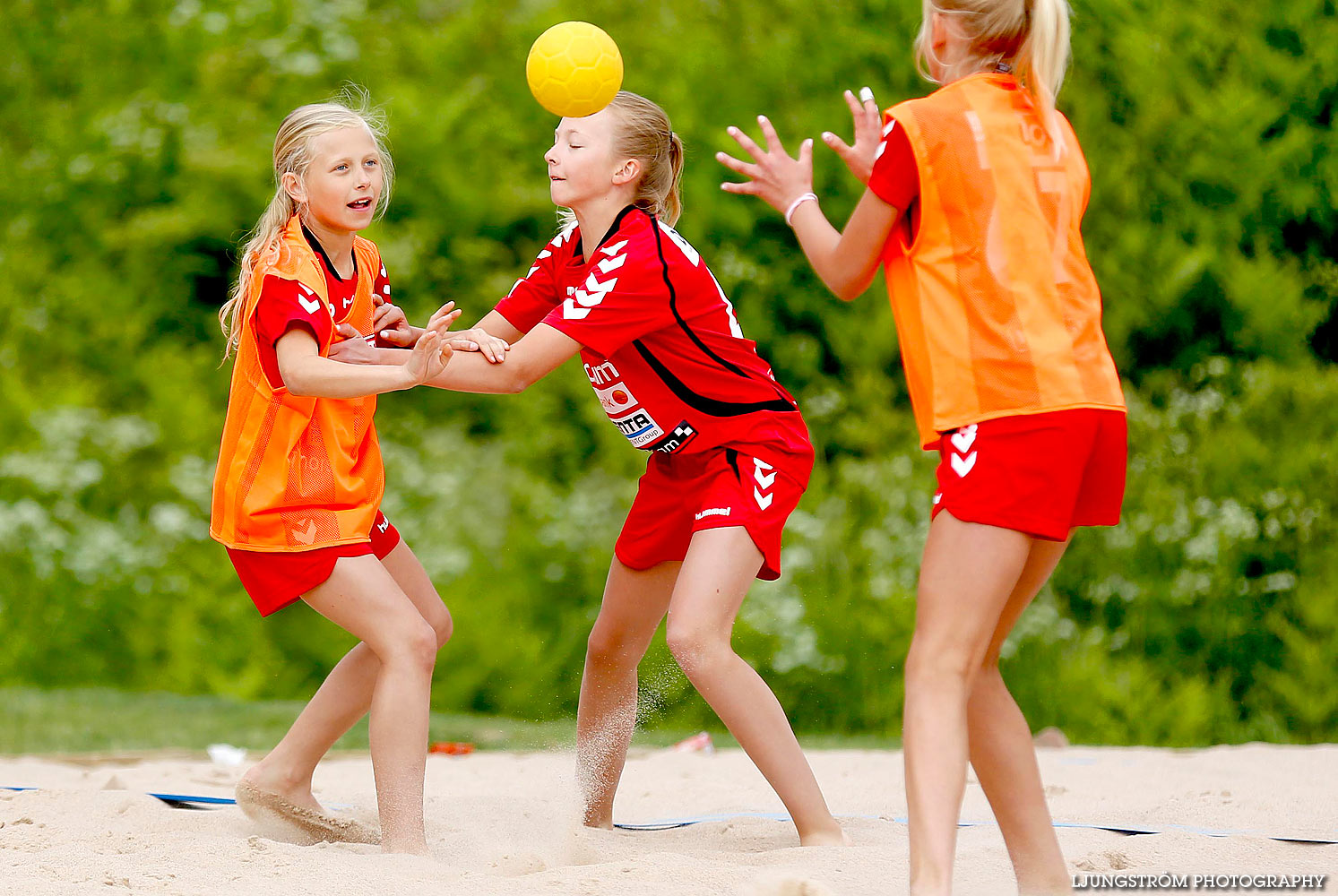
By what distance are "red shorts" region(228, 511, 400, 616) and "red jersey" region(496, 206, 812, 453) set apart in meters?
0.82

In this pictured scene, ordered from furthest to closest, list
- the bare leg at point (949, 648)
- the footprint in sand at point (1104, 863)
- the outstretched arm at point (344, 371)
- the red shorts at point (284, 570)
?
the red shorts at point (284, 570) < the outstretched arm at point (344, 371) < the footprint in sand at point (1104, 863) < the bare leg at point (949, 648)

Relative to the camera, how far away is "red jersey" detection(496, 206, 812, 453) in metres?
3.66

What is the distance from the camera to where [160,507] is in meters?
8.74

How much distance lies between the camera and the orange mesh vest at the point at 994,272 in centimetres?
277

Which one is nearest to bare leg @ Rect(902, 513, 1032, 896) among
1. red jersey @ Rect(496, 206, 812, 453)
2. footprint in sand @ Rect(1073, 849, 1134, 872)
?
footprint in sand @ Rect(1073, 849, 1134, 872)

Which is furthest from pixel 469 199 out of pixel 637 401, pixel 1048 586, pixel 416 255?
pixel 637 401

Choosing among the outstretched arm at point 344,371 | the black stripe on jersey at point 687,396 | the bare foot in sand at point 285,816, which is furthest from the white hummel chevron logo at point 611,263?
the bare foot in sand at point 285,816

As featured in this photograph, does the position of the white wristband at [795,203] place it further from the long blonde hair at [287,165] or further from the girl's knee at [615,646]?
the girl's knee at [615,646]

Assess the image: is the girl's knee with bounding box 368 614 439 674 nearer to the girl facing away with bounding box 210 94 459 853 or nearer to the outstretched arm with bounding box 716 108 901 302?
the girl facing away with bounding box 210 94 459 853

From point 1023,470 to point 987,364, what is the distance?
0.73 ft

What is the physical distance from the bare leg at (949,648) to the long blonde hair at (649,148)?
1.67 metres

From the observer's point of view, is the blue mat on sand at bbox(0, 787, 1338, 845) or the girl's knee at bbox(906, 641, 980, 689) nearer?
the girl's knee at bbox(906, 641, 980, 689)

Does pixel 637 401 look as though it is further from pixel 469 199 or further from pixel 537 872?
pixel 469 199

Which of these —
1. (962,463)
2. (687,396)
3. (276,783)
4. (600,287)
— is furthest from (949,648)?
(276,783)
